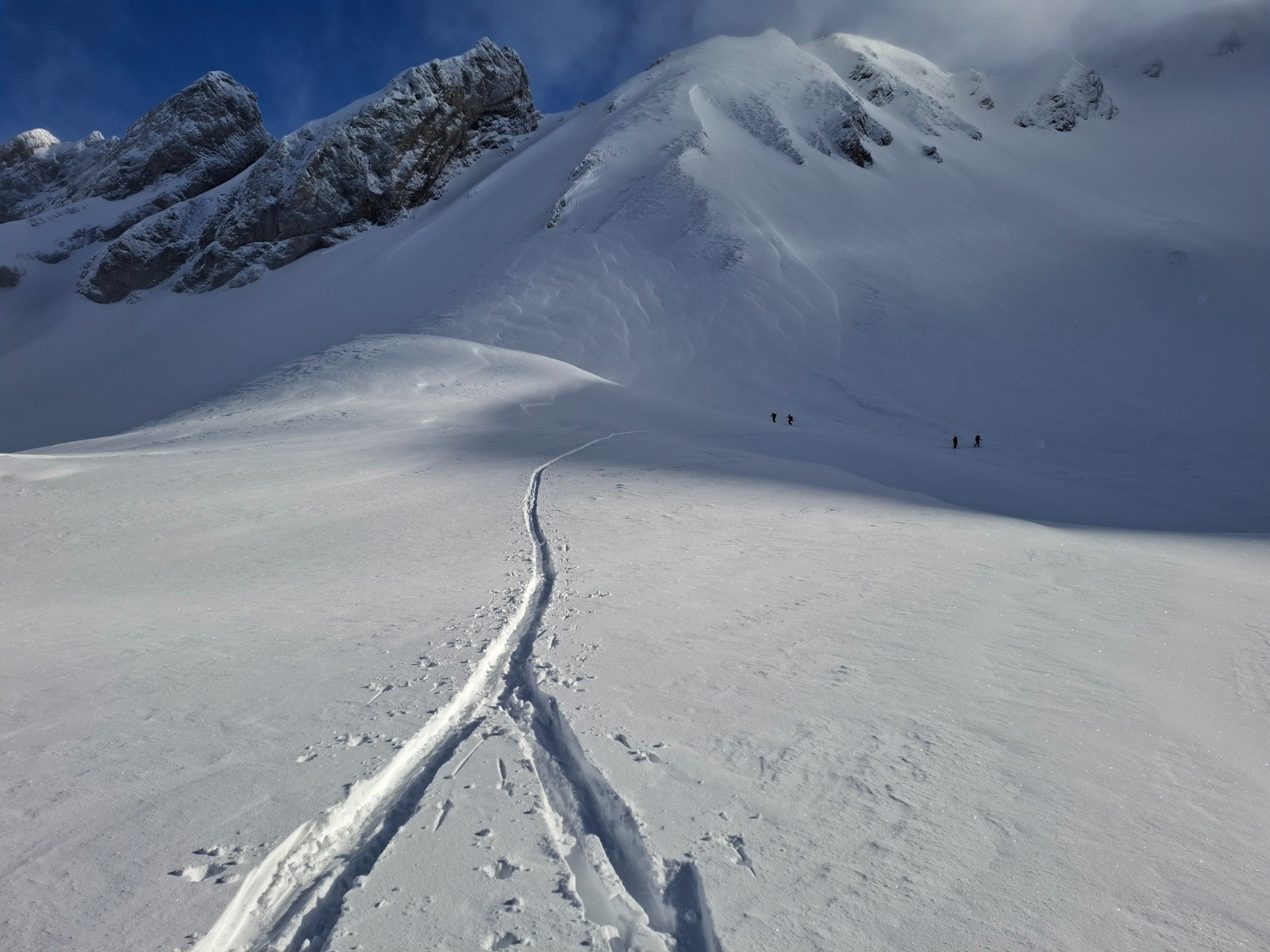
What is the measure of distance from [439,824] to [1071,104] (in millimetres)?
108105

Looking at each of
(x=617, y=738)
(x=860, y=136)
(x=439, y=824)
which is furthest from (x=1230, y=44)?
(x=439, y=824)

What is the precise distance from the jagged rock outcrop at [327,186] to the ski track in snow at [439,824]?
73129mm

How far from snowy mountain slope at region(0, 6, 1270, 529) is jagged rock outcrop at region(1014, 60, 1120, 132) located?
705 centimetres

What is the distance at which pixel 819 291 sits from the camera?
41.4 meters

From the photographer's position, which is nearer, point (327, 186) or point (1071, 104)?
point (327, 186)

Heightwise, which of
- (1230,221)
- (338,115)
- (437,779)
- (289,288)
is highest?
(338,115)

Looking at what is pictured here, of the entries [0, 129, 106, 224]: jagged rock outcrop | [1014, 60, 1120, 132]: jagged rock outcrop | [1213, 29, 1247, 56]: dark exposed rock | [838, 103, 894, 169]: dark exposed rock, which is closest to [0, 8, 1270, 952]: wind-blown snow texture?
[838, 103, 894, 169]: dark exposed rock

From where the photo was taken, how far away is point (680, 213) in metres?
46.6

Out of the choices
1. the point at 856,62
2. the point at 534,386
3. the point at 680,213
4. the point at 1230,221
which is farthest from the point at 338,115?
the point at 1230,221

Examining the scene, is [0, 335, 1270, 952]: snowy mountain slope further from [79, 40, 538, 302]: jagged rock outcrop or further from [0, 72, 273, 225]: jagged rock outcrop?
[0, 72, 273, 225]: jagged rock outcrop

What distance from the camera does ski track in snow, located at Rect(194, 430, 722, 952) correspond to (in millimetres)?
2562

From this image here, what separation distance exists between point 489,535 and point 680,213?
42.1 meters

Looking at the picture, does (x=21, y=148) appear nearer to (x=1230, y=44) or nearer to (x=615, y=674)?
(x=615, y=674)

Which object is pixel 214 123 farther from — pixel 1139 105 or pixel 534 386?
pixel 1139 105
